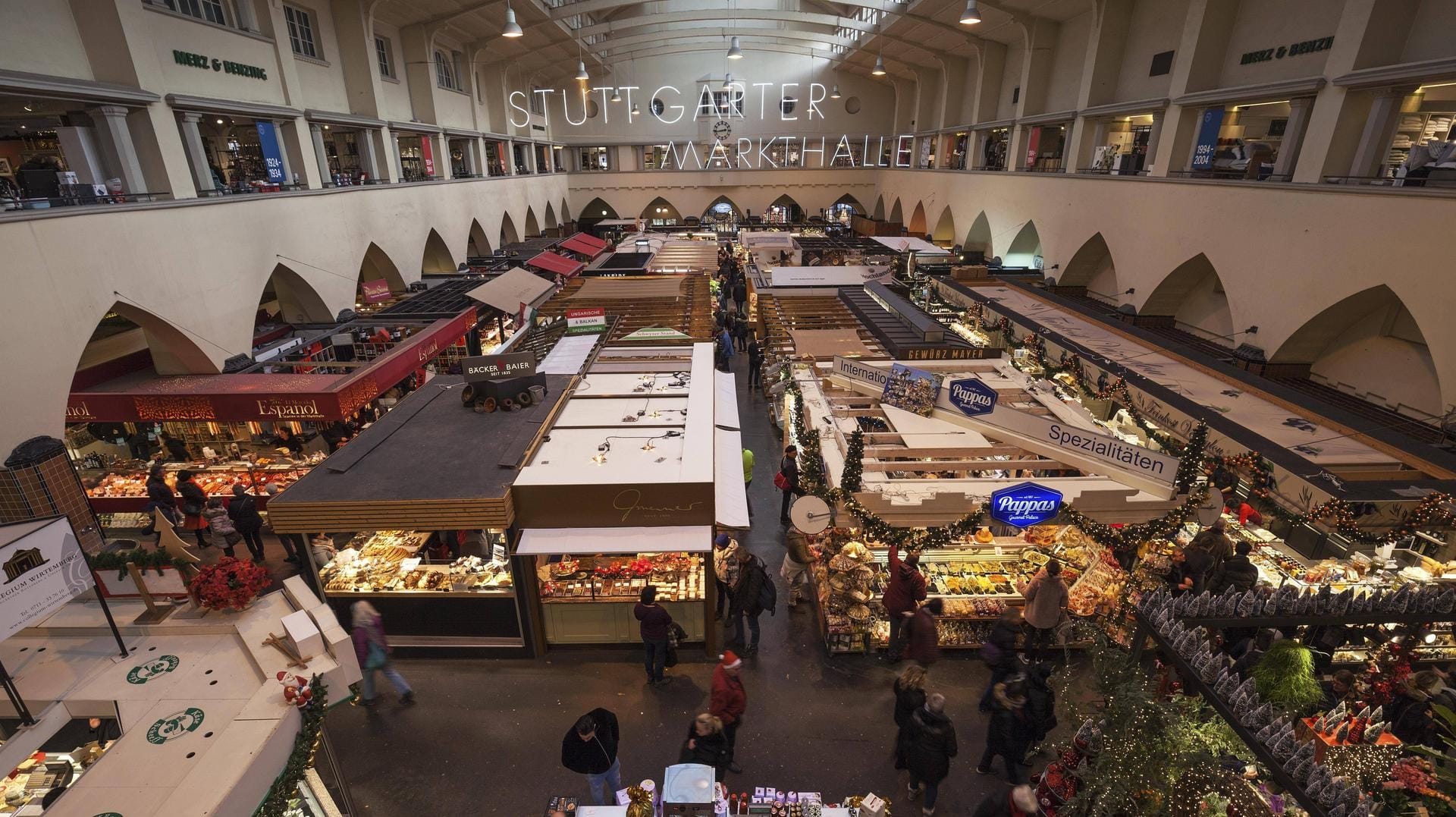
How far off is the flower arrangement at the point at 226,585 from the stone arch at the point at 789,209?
40088 mm

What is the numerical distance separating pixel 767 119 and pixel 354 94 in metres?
26.9

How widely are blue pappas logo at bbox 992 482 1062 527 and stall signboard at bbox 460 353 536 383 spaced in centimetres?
564

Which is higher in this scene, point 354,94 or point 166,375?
point 354,94

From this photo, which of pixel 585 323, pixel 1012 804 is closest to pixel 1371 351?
pixel 1012 804

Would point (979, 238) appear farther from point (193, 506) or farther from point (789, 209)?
point (193, 506)

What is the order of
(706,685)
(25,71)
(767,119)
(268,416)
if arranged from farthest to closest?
(767,119) < (268,416) < (25,71) < (706,685)

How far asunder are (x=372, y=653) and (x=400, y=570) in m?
1.10

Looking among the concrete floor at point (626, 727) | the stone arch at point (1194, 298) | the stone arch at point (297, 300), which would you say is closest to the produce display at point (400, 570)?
the concrete floor at point (626, 727)

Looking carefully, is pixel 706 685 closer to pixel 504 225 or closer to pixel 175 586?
pixel 175 586

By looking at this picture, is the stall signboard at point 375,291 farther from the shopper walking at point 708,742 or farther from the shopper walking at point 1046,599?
the shopper walking at point 1046,599

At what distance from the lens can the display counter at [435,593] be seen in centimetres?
675

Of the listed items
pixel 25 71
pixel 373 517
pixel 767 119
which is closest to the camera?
pixel 373 517

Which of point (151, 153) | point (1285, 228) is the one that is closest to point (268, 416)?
point (151, 153)

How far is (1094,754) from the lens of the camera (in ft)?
14.7
